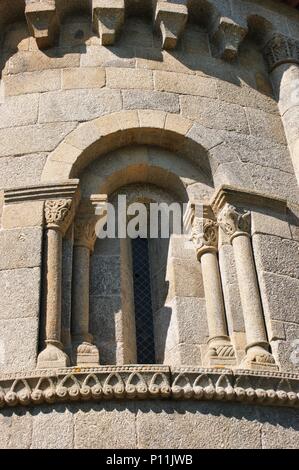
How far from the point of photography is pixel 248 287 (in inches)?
292

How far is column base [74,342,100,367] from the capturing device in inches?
274

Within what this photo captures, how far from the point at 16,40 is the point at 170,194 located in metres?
2.80

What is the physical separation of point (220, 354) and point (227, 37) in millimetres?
4384

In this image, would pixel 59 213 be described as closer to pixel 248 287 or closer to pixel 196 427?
pixel 248 287

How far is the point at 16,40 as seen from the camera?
9.23 metres

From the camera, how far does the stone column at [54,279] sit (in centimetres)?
669

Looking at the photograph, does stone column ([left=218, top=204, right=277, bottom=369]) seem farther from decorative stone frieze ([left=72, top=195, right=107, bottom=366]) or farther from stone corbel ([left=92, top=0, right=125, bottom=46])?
stone corbel ([left=92, top=0, right=125, bottom=46])

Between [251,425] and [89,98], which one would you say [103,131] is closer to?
[89,98]

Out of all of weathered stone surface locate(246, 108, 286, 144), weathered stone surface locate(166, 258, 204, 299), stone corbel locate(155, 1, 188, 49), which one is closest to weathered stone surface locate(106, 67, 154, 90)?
stone corbel locate(155, 1, 188, 49)

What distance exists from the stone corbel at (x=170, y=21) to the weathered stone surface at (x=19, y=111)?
186cm

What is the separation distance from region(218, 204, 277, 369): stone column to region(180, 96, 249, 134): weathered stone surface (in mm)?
1231

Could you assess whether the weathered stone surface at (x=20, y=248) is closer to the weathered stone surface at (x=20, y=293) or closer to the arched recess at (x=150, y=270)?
the weathered stone surface at (x=20, y=293)

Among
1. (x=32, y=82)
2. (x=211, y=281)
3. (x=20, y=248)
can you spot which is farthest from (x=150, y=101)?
(x=20, y=248)

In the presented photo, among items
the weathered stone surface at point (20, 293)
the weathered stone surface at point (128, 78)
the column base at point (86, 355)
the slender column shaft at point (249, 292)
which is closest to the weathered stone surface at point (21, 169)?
the weathered stone surface at point (20, 293)
